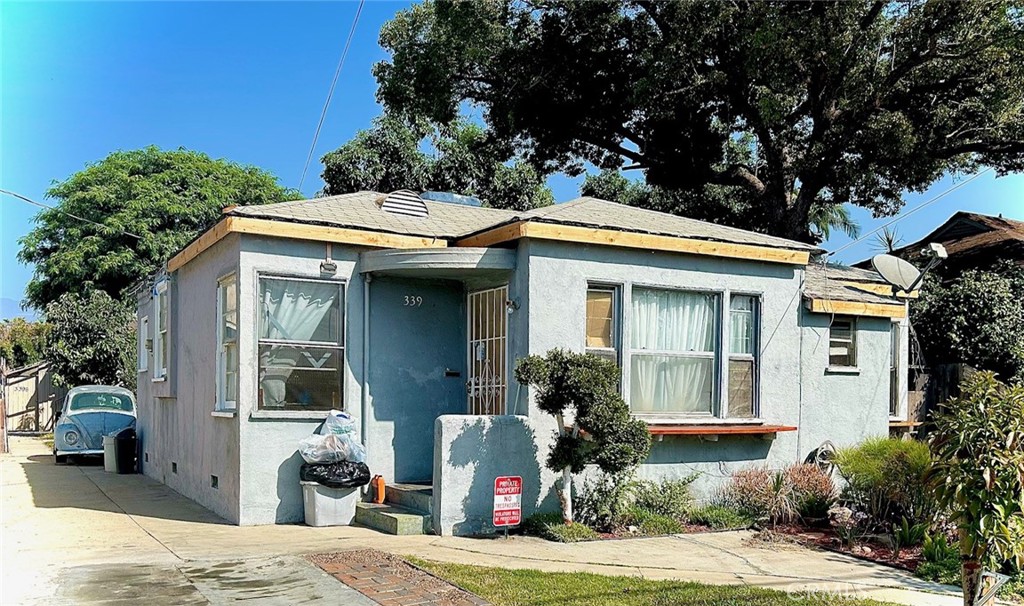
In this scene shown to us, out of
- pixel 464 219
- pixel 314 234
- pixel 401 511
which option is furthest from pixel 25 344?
pixel 401 511

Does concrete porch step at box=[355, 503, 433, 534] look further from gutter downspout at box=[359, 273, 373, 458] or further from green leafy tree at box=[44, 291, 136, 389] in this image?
green leafy tree at box=[44, 291, 136, 389]

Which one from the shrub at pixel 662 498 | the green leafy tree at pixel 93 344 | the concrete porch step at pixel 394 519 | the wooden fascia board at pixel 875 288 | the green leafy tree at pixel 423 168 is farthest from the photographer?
the green leafy tree at pixel 423 168

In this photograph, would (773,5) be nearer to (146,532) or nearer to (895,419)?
(895,419)

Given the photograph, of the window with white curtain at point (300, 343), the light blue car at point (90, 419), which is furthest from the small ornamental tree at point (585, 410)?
the light blue car at point (90, 419)

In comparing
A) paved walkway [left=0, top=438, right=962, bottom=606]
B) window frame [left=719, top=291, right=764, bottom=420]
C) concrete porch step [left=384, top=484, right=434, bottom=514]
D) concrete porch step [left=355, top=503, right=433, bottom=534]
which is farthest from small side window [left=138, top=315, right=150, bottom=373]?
window frame [left=719, top=291, right=764, bottom=420]

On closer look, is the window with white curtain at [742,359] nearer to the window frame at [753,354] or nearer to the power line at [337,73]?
the window frame at [753,354]

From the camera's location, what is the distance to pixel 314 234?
10859 millimetres

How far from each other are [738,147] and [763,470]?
1597cm

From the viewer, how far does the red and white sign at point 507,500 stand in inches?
380

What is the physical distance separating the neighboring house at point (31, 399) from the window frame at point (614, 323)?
2630cm

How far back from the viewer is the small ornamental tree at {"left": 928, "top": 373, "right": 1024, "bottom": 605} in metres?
6.07

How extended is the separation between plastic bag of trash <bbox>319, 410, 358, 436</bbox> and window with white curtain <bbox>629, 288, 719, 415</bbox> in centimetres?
358

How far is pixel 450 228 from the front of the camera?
40.8 feet

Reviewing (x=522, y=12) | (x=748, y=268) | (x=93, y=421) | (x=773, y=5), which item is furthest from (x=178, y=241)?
(x=748, y=268)
